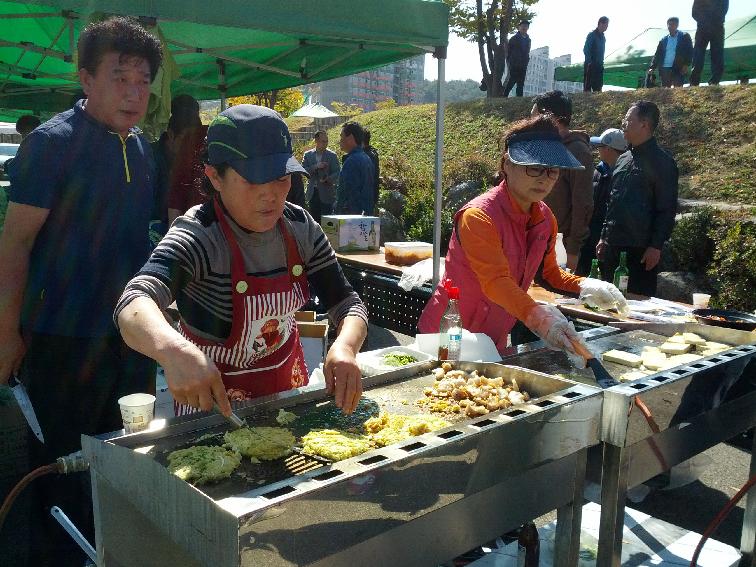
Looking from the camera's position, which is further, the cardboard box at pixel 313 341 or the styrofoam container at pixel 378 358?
the cardboard box at pixel 313 341

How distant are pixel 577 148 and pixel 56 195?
4.07m

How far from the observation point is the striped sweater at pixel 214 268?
151cm

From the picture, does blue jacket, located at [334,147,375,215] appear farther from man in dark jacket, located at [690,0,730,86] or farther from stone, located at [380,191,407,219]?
man in dark jacket, located at [690,0,730,86]

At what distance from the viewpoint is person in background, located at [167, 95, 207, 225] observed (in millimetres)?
3074

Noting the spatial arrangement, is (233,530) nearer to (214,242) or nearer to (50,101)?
(214,242)

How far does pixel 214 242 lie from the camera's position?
1.63 metres

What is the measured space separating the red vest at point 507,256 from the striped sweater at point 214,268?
87cm

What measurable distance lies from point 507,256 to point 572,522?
1100 millimetres

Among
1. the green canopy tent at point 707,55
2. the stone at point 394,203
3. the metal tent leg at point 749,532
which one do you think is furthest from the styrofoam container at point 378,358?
the green canopy tent at point 707,55

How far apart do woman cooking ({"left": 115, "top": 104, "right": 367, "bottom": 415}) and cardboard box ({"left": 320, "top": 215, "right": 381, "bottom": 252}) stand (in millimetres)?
3811

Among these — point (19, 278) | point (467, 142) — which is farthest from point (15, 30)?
point (467, 142)

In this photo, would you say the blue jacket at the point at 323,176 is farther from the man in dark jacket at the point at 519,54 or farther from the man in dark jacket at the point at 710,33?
the man in dark jacket at the point at 519,54

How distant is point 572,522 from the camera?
181 centimetres

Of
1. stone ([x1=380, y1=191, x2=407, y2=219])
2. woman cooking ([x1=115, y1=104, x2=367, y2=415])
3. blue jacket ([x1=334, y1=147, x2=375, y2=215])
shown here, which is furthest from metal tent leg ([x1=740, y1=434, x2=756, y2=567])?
stone ([x1=380, y1=191, x2=407, y2=219])
